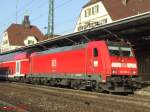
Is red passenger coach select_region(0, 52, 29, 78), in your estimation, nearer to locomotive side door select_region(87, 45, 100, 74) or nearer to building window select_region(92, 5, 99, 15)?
locomotive side door select_region(87, 45, 100, 74)

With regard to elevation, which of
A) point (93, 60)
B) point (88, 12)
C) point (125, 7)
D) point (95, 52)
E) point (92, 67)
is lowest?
point (92, 67)

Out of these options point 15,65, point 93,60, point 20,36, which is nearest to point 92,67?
point 93,60

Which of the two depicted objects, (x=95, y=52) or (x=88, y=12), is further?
(x=88, y=12)

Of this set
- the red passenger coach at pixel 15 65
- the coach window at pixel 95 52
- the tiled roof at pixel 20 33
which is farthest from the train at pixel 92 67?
the tiled roof at pixel 20 33

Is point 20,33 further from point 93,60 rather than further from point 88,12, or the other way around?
point 93,60

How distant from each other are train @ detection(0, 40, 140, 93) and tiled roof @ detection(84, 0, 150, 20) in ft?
113

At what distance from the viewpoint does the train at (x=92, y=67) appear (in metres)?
24.8

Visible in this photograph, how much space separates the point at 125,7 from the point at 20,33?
54.2 meters

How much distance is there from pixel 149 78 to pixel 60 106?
22022 mm

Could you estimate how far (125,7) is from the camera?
238 feet

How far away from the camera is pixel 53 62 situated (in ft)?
112

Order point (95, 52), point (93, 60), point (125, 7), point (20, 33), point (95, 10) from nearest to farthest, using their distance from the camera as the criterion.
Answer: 1. point (95, 52)
2. point (93, 60)
3. point (95, 10)
4. point (125, 7)
5. point (20, 33)

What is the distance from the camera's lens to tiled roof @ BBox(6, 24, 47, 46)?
4668 inches

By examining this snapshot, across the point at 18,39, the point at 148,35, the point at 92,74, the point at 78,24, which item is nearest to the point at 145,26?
the point at 148,35
